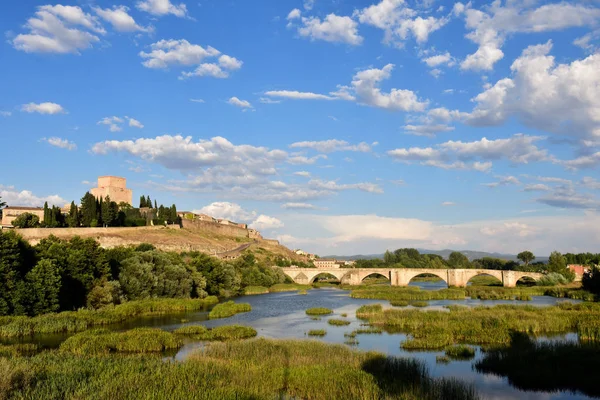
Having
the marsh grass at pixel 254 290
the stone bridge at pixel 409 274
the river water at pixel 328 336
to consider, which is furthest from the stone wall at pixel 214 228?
the river water at pixel 328 336

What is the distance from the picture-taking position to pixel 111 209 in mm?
113562

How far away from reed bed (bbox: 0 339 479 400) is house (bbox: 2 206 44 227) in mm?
122400

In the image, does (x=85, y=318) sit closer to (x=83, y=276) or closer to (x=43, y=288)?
(x=43, y=288)

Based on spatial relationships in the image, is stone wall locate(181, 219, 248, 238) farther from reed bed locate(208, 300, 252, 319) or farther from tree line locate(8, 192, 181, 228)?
reed bed locate(208, 300, 252, 319)

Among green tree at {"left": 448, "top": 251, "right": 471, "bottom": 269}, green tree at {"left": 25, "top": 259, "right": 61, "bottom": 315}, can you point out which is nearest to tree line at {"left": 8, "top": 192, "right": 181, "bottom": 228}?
green tree at {"left": 25, "top": 259, "right": 61, "bottom": 315}

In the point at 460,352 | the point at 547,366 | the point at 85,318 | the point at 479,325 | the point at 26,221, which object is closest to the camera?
the point at 547,366

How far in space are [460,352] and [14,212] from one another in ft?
464

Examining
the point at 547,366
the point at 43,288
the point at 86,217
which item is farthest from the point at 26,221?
the point at 547,366

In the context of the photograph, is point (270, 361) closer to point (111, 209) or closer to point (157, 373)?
point (157, 373)

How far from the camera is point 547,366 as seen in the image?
2106cm

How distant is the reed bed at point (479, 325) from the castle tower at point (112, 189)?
125 m

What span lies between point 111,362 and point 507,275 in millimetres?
90299

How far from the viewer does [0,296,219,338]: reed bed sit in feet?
106

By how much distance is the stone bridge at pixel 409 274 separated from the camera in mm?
95188
